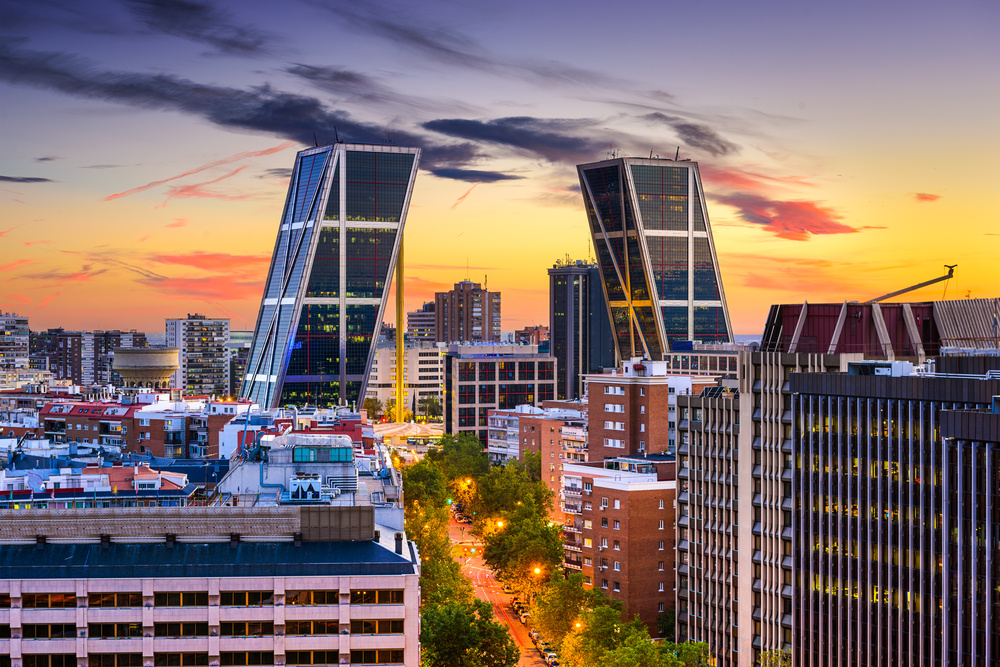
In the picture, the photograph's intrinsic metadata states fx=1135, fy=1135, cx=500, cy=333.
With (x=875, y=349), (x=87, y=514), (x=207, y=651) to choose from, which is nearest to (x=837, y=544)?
(x=875, y=349)

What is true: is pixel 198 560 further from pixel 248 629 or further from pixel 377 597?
pixel 377 597

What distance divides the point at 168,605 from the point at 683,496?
167 feet

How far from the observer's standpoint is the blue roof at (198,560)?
6294 centimetres

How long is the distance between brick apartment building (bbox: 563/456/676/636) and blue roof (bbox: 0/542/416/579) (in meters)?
42.8

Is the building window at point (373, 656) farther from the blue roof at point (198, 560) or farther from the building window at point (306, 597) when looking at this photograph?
the blue roof at point (198, 560)

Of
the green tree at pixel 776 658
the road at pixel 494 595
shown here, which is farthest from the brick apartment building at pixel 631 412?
the green tree at pixel 776 658

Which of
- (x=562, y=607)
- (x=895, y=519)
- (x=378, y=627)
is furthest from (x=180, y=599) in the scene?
(x=562, y=607)

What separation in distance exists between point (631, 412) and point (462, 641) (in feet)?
158

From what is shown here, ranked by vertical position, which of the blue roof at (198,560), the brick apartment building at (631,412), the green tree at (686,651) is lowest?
the green tree at (686,651)

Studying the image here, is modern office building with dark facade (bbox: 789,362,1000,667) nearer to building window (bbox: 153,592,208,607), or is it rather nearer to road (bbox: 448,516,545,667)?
road (bbox: 448,516,545,667)

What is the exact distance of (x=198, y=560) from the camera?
214 ft

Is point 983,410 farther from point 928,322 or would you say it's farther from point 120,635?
point 120,635

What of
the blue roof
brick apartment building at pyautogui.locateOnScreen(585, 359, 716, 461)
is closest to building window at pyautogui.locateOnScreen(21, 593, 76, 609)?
the blue roof

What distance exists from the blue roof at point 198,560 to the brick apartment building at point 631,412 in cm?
6595
